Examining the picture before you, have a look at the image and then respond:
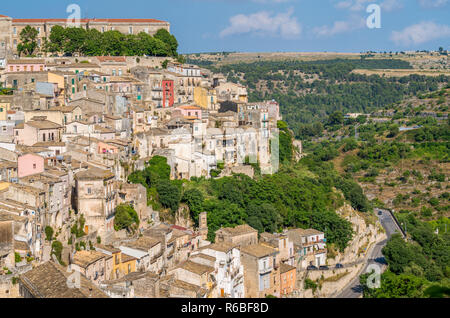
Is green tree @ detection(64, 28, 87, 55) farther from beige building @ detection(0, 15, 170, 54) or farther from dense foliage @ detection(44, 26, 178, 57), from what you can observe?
beige building @ detection(0, 15, 170, 54)

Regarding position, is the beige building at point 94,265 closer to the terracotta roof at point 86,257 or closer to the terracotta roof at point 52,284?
the terracotta roof at point 86,257

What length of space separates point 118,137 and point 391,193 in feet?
135

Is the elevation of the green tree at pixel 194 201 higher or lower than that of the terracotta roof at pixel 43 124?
lower

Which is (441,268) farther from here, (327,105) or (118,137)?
(327,105)

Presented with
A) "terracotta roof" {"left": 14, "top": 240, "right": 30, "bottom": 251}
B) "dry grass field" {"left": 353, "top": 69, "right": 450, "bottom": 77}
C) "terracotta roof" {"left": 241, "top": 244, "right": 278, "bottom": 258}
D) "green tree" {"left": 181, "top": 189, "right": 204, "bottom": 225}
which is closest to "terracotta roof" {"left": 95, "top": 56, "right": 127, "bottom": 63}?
"green tree" {"left": 181, "top": 189, "right": 204, "bottom": 225}

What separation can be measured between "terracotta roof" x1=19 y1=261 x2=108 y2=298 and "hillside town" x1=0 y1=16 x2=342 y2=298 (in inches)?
2.1

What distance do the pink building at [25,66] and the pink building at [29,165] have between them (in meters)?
18.3

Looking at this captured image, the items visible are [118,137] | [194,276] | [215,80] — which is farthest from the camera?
[215,80]

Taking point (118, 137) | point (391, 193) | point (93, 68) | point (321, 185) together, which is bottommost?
point (391, 193)

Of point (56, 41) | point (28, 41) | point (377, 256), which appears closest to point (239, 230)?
point (377, 256)

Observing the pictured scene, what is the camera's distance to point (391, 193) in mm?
71438

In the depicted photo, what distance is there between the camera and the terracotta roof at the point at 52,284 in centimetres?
1938

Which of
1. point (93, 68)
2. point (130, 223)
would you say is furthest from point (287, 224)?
point (93, 68)

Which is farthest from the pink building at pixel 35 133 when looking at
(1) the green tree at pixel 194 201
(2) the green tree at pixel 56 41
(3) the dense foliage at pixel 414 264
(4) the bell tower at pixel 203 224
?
(2) the green tree at pixel 56 41
